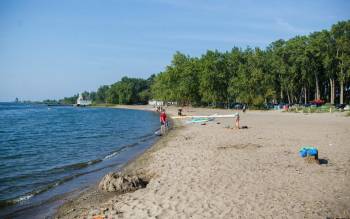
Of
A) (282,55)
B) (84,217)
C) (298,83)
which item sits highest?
(282,55)

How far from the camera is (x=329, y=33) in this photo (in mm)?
70438

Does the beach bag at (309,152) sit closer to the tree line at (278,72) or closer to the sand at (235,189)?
the sand at (235,189)

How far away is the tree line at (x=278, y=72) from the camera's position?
69125mm

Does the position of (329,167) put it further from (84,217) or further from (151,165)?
(84,217)

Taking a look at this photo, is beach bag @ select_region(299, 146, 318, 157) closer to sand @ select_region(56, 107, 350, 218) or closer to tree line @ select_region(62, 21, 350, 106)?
sand @ select_region(56, 107, 350, 218)

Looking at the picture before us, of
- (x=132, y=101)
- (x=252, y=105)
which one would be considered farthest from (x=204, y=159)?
(x=132, y=101)

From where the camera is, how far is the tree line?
227 ft

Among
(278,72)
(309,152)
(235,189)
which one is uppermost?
(278,72)

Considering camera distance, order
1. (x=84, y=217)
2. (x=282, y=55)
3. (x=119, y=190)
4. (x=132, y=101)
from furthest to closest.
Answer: (x=132, y=101), (x=282, y=55), (x=119, y=190), (x=84, y=217)

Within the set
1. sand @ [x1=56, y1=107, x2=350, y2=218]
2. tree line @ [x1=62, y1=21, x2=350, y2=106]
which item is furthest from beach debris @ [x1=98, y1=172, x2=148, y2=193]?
tree line @ [x1=62, y1=21, x2=350, y2=106]

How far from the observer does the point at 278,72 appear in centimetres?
7525

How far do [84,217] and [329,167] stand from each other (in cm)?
1012

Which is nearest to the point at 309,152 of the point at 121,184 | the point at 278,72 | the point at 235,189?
the point at 235,189

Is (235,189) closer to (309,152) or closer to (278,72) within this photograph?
(309,152)
